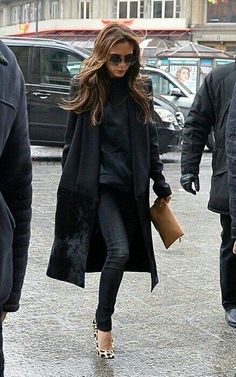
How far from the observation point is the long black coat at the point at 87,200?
4133 millimetres

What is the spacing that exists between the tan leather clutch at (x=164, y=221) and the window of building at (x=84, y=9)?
52575mm

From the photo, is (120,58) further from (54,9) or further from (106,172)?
(54,9)

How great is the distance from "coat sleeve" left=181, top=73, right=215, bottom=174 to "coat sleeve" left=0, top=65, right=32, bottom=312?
2.56 metres

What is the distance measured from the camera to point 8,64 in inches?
82.0

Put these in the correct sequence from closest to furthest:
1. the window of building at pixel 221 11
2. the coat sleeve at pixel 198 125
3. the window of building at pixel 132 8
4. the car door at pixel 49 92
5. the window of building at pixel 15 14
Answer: the coat sleeve at pixel 198 125 < the car door at pixel 49 92 < the window of building at pixel 221 11 < the window of building at pixel 132 8 < the window of building at pixel 15 14

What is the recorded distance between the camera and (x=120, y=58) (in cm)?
415

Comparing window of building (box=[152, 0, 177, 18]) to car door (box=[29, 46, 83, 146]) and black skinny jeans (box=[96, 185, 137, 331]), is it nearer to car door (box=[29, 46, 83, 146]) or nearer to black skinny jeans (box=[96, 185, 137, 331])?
car door (box=[29, 46, 83, 146])

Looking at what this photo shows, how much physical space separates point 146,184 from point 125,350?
90 centimetres

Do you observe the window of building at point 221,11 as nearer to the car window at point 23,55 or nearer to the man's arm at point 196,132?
the car window at point 23,55

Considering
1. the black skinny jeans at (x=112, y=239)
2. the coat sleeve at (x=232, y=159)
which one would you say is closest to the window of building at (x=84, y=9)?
the black skinny jeans at (x=112, y=239)

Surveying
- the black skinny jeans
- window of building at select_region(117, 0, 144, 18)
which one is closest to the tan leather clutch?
the black skinny jeans

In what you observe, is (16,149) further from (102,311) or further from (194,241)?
(194,241)

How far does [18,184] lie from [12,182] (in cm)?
2

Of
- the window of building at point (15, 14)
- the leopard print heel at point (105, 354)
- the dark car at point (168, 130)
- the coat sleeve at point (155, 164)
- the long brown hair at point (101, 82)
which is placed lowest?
the window of building at point (15, 14)
